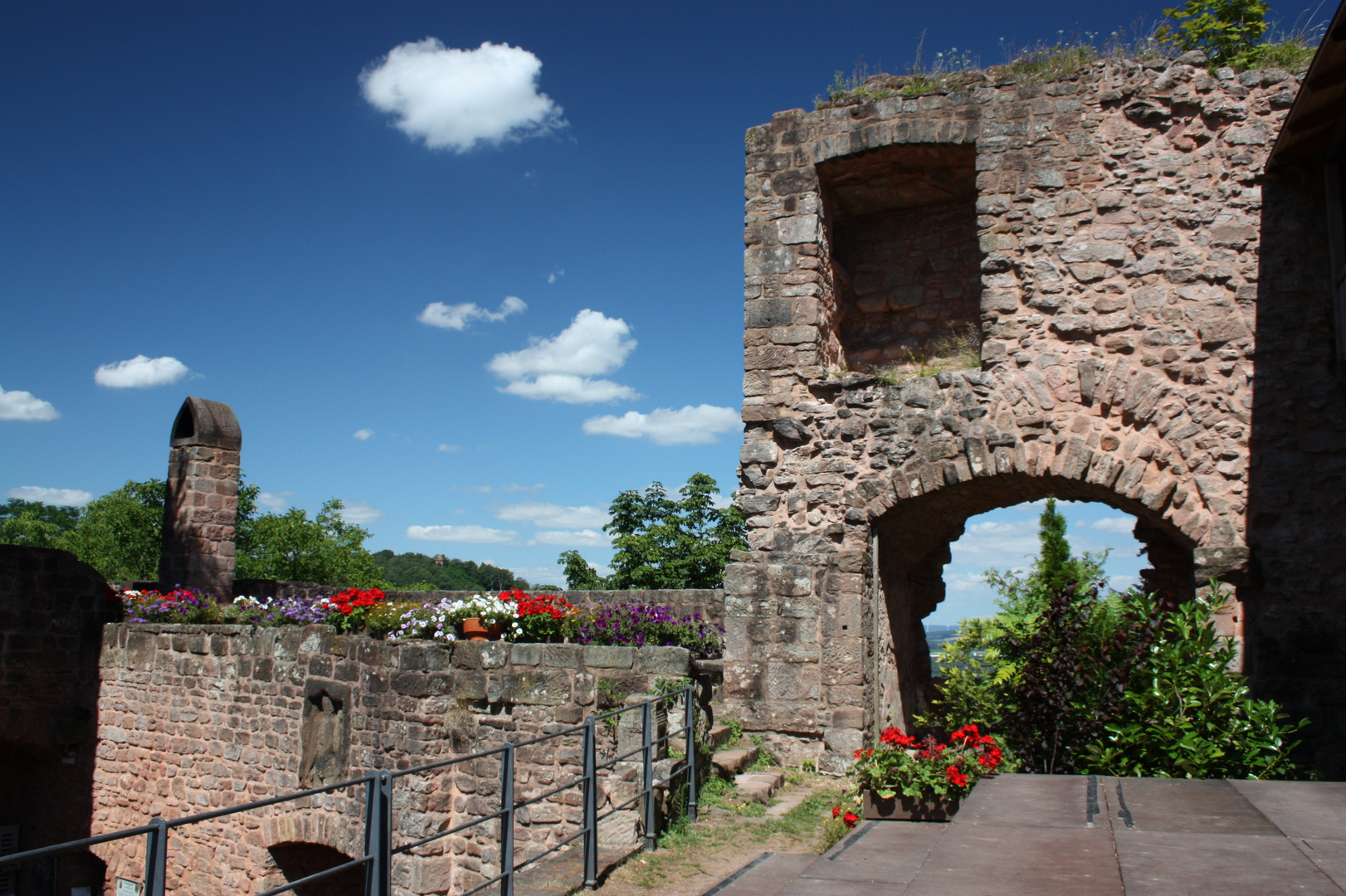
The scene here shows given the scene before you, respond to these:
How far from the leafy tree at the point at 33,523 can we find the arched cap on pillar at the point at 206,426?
23.5 meters

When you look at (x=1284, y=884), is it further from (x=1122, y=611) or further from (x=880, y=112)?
(x=880, y=112)

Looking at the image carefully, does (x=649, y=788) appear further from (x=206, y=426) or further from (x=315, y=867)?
(x=206, y=426)

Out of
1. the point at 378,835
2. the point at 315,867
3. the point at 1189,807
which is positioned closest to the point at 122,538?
the point at 315,867

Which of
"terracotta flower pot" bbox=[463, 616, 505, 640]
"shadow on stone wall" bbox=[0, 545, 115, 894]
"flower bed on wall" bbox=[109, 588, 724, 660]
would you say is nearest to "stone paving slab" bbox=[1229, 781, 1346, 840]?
"flower bed on wall" bbox=[109, 588, 724, 660]

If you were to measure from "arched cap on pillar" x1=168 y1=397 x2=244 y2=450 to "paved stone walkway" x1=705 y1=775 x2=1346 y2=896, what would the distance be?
34.1 feet

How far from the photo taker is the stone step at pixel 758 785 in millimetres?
6957

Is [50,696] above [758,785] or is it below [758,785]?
above

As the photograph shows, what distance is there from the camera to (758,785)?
23.5 ft

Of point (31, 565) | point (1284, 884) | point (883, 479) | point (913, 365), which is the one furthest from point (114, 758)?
point (1284, 884)

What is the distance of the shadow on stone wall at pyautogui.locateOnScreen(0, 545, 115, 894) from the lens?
33.1ft

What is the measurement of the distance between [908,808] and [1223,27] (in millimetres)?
7094

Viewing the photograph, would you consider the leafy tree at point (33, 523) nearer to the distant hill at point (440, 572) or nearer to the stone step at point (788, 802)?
the distant hill at point (440, 572)

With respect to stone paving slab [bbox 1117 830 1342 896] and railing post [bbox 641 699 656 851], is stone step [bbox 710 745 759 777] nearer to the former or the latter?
railing post [bbox 641 699 656 851]

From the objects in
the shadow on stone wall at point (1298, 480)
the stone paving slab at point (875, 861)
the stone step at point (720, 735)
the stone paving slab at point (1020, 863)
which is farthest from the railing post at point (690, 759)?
the shadow on stone wall at point (1298, 480)
